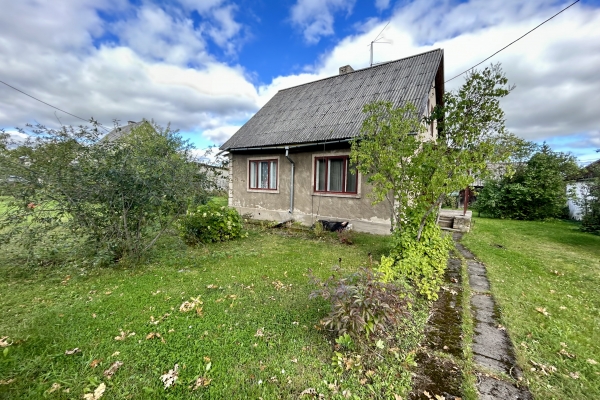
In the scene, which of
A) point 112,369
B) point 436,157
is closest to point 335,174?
point 436,157

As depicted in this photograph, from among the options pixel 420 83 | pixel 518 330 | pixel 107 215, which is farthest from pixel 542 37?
pixel 107 215

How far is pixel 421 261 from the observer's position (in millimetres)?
3824

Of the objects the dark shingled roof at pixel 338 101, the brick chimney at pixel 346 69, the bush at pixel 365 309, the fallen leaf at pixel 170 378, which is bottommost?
the fallen leaf at pixel 170 378

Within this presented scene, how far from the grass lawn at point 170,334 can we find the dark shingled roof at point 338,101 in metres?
5.40

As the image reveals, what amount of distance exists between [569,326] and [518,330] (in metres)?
0.73

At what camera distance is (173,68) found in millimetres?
12367

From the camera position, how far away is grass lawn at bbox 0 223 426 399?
1938mm

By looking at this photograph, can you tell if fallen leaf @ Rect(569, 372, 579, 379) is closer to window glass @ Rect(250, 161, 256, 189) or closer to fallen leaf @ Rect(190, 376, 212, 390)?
fallen leaf @ Rect(190, 376, 212, 390)

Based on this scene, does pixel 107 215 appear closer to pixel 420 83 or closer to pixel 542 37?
pixel 420 83

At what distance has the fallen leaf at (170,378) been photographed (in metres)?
1.94

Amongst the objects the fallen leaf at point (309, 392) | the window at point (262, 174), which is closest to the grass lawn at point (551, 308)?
the fallen leaf at point (309, 392)

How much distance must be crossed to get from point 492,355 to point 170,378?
3.02m

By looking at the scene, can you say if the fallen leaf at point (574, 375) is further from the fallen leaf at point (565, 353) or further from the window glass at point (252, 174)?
the window glass at point (252, 174)

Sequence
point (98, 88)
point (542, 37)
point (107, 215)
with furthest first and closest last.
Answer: point (98, 88), point (542, 37), point (107, 215)
